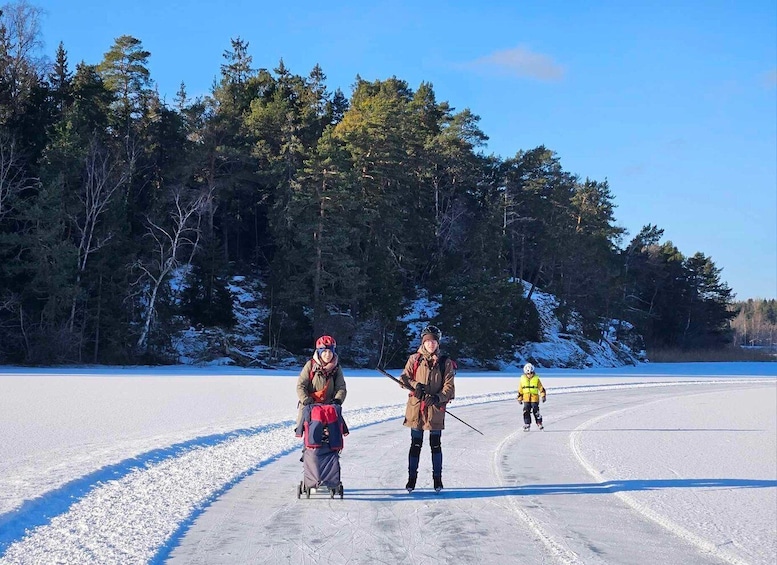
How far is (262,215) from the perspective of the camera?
5266 cm

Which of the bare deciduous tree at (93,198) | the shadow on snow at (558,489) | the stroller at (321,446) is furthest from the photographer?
the bare deciduous tree at (93,198)

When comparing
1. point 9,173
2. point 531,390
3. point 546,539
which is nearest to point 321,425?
point 546,539

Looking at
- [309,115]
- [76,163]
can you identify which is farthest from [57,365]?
[309,115]

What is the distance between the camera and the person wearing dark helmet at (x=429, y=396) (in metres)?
8.41

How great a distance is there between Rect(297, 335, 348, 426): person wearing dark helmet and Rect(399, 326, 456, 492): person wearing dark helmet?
0.85 metres

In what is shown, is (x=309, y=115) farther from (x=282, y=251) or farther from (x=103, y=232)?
(x=103, y=232)

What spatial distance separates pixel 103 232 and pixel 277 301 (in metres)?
10.6

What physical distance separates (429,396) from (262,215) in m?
45.7

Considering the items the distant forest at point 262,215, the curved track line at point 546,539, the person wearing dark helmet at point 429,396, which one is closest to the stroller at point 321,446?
the person wearing dark helmet at point 429,396

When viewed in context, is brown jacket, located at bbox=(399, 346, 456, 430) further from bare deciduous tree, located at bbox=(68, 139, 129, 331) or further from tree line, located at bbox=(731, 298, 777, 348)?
tree line, located at bbox=(731, 298, 777, 348)

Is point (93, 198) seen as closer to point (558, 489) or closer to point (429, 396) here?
point (429, 396)

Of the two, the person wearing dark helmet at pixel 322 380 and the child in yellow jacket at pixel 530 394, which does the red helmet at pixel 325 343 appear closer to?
the person wearing dark helmet at pixel 322 380

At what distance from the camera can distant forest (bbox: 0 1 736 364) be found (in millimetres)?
36219

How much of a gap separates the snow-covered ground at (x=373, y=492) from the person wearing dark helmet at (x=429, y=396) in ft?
1.28
